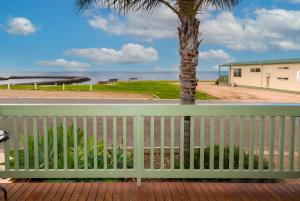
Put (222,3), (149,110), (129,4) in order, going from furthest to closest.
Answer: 1. (222,3)
2. (129,4)
3. (149,110)

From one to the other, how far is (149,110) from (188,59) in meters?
2.57

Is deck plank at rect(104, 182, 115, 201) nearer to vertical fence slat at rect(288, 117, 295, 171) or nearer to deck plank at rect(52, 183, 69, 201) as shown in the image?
deck plank at rect(52, 183, 69, 201)

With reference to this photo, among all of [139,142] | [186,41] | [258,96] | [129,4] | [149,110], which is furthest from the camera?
[258,96]

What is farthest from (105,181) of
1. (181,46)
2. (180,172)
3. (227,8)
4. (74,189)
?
(227,8)

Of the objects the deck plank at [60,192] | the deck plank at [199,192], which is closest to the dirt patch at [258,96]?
the deck plank at [199,192]

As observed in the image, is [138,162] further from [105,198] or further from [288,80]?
[288,80]

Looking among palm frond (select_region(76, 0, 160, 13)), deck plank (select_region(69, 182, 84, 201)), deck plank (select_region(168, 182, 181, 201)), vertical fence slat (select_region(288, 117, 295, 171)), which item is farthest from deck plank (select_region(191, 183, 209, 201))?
palm frond (select_region(76, 0, 160, 13))

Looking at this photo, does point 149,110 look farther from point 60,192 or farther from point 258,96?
point 258,96

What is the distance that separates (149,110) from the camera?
4.32m

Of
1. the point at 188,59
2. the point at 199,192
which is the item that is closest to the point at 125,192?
the point at 199,192

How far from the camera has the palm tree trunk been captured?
655 centimetres

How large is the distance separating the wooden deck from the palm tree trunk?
2.09 meters

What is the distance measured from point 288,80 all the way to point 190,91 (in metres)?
26.2

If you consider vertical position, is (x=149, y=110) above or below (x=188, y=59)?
below
